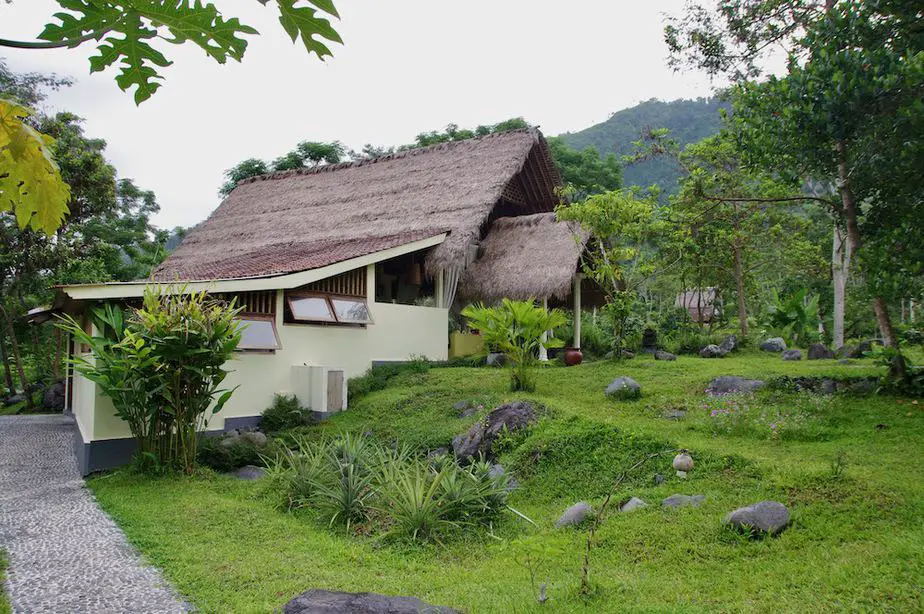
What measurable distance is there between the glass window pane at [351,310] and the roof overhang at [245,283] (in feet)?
1.99

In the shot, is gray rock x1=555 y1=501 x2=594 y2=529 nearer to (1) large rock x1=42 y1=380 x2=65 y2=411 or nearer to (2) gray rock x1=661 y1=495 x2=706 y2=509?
(2) gray rock x1=661 y1=495 x2=706 y2=509

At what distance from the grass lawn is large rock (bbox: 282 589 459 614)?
395 mm

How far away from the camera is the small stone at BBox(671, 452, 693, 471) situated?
5543 millimetres

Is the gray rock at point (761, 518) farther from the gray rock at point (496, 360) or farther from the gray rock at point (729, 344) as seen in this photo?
the gray rock at point (729, 344)

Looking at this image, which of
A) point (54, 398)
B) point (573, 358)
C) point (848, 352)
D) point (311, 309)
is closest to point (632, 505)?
point (311, 309)

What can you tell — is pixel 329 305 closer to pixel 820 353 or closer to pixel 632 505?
pixel 632 505

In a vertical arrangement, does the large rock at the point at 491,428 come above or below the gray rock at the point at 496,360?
below

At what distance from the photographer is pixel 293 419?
8.96m

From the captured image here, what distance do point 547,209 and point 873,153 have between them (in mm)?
10588

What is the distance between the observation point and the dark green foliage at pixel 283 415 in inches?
347

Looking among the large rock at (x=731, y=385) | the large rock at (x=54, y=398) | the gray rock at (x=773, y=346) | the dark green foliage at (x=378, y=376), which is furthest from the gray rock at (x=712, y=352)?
the large rock at (x=54, y=398)

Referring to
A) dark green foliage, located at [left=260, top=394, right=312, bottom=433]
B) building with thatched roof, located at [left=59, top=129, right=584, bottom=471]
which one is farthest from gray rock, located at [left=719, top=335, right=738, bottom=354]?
dark green foliage, located at [left=260, top=394, right=312, bottom=433]

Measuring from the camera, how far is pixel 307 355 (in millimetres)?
9828

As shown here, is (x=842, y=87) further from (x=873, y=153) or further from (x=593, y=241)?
(x=593, y=241)
